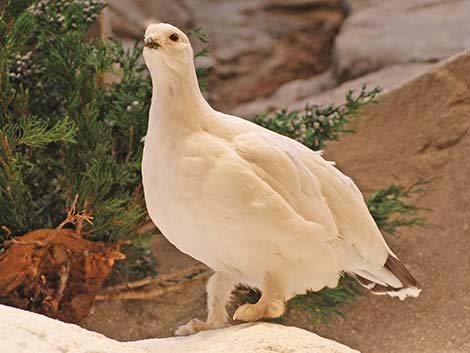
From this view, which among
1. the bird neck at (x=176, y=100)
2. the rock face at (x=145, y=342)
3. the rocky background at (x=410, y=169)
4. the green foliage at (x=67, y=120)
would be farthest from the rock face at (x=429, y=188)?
the bird neck at (x=176, y=100)

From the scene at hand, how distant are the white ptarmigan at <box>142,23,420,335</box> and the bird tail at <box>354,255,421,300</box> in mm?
129

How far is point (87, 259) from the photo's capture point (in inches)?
100.0

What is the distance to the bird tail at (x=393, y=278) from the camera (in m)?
2.09

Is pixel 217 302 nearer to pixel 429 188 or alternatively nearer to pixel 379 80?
pixel 429 188

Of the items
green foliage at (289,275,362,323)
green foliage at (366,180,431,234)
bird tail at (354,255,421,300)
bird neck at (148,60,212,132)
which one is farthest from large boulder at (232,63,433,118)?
bird neck at (148,60,212,132)

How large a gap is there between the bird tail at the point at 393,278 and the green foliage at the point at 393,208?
2.09 feet

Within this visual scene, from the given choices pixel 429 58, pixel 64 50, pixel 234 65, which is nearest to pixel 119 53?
pixel 64 50

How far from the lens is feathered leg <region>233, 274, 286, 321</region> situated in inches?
74.5

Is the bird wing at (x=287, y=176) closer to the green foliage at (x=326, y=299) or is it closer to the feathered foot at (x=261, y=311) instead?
the feathered foot at (x=261, y=311)

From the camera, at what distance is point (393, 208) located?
2773mm

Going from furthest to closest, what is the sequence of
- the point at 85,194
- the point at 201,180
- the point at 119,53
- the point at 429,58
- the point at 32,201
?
1. the point at 429,58
2. the point at 119,53
3. the point at 32,201
4. the point at 85,194
5. the point at 201,180

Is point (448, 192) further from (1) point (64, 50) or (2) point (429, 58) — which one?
(1) point (64, 50)

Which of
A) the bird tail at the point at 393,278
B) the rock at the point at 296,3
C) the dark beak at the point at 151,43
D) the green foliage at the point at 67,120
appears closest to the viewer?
the dark beak at the point at 151,43

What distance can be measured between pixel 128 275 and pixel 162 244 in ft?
1.16
